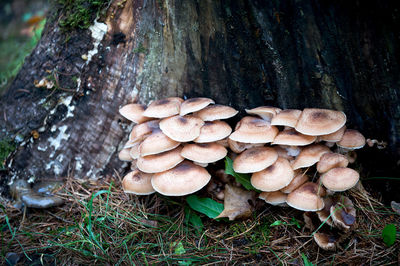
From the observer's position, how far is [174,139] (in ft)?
8.89

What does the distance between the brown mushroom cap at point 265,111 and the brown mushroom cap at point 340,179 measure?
2.44 ft

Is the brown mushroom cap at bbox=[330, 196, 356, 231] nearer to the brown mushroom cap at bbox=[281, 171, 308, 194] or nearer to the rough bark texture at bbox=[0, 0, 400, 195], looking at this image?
the brown mushroom cap at bbox=[281, 171, 308, 194]

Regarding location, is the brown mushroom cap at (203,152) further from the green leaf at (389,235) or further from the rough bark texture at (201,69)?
the green leaf at (389,235)

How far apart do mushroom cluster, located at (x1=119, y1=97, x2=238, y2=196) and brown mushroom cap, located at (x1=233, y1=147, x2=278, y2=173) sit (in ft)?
0.54

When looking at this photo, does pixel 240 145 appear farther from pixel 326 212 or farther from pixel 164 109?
pixel 326 212

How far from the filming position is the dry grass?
256cm

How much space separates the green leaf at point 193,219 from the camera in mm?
2936

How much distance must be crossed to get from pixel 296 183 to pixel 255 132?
605 mm

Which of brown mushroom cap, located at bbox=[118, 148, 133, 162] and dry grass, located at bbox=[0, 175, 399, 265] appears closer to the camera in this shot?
dry grass, located at bbox=[0, 175, 399, 265]

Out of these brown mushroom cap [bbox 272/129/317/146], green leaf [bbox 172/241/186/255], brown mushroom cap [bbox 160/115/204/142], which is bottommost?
green leaf [bbox 172/241/186/255]

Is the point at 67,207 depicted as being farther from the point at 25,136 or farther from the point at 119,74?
the point at 119,74

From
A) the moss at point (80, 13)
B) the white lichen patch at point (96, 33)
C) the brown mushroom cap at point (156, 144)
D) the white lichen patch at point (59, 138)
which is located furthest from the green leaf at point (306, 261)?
the moss at point (80, 13)

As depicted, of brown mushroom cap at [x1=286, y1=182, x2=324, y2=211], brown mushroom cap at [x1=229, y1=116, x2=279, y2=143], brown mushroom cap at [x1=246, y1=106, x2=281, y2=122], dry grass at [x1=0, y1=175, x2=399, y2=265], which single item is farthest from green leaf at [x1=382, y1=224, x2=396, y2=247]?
brown mushroom cap at [x1=246, y1=106, x2=281, y2=122]

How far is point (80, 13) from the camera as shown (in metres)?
3.43
